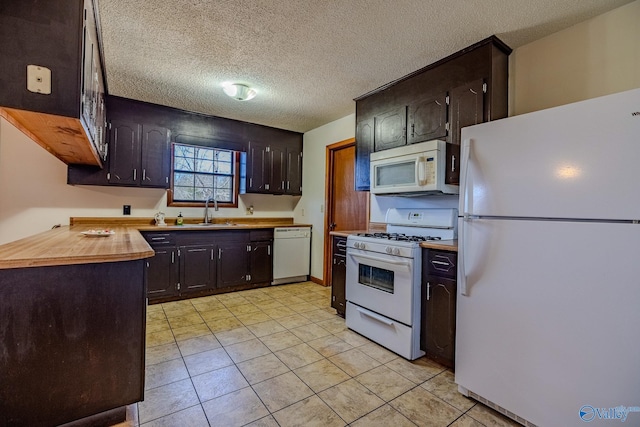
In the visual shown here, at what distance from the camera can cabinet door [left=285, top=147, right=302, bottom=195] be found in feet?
15.8

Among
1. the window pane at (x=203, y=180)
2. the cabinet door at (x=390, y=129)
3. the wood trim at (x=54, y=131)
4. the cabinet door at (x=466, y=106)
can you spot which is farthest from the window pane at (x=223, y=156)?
the cabinet door at (x=466, y=106)

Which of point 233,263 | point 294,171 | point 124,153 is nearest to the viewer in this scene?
point 124,153

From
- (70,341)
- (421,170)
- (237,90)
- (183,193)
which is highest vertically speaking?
(237,90)

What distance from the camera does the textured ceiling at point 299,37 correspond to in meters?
1.90

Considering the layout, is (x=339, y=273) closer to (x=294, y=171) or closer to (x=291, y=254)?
(x=291, y=254)

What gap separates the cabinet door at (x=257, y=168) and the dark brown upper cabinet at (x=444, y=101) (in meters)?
1.85

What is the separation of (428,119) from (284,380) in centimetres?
239

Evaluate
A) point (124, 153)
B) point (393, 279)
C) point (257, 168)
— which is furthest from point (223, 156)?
point (393, 279)

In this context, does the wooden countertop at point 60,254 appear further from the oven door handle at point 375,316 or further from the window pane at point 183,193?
the window pane at point 183,193

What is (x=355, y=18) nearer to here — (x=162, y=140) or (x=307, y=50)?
(x=307, y=50)

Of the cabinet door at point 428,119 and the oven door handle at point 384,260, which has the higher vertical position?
the cabinet door at point 428,119

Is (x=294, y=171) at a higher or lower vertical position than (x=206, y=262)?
higher

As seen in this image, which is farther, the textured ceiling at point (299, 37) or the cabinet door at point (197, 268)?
the cabinet door at point (197, 268)

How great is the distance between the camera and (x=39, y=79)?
135 cm
